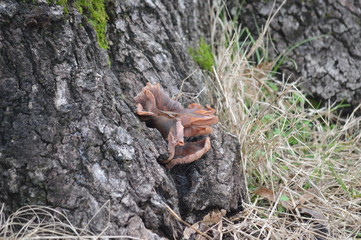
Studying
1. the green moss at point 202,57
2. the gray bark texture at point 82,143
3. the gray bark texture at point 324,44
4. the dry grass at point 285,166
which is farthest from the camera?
the gray bark texture at point 324,44

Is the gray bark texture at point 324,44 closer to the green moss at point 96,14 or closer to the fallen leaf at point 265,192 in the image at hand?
the fallen leaf at point 265,192

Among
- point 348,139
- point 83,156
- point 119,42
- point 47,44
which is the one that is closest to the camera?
point 83,156

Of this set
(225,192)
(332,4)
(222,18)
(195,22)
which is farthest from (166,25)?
(332,4)

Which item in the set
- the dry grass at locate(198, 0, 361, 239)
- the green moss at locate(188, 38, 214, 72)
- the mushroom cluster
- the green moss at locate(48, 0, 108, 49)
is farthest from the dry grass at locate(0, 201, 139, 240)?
the green moss at locate(188, 38, 214, 72)

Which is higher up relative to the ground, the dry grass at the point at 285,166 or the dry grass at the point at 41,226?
the dry grass at the point at 285,166

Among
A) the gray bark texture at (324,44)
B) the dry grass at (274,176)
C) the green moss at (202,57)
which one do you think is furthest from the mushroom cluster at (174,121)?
the gray bark texture at (324,44)

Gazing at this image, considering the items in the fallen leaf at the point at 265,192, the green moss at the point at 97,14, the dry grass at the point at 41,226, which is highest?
the green moss at the point at 97,14

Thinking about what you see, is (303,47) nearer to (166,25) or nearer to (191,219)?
(166,25)
